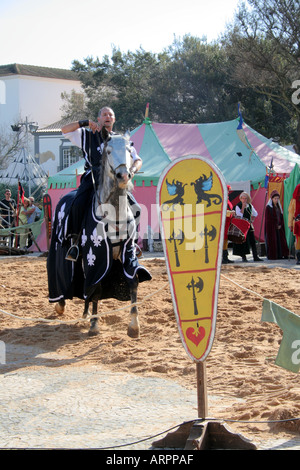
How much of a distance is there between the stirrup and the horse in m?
0.07

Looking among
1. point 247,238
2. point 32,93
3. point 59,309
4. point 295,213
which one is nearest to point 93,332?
point 59,309

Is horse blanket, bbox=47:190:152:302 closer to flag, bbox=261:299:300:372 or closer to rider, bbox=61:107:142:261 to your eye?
rider, bbox=61:107:142:261

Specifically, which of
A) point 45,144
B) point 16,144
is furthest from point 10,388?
point 45,144

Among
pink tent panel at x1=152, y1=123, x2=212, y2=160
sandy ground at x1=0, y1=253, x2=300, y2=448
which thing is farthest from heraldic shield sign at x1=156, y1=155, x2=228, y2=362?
pink tent panel at x1=152, y1=123, x2=212, y2=160

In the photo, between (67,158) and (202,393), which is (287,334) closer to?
(202,393)

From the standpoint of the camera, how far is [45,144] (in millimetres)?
52219

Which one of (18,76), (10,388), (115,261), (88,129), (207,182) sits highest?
(18,76)

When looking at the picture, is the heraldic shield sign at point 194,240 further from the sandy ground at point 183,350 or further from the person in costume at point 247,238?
the person in costume at point 247,238

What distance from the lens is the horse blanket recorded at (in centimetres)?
730

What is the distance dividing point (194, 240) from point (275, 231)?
13273mm

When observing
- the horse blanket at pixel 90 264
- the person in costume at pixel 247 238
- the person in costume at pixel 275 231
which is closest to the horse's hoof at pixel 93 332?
the horse blanket at pixel 90 264

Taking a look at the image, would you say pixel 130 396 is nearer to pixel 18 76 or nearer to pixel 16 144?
pixel 16 144

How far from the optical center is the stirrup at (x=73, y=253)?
25.0 ft

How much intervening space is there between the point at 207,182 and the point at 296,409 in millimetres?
1513
